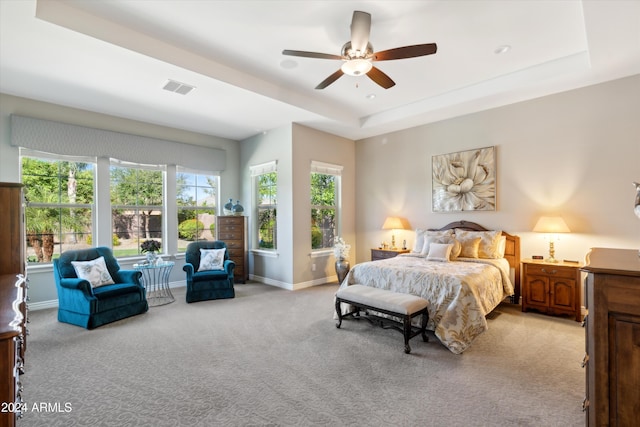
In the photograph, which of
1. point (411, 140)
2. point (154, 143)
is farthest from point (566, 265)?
point (154, 143)

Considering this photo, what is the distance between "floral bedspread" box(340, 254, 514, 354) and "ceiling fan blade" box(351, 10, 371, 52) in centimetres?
255

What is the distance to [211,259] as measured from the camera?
529 cm

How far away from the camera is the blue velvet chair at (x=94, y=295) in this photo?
372 centimetres

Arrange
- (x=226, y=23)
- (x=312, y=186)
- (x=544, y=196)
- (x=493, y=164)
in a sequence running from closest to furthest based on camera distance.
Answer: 1. (x=226, y=23)
2. (x=544, y=196)
3. (x=493, y=164)
4. (x=312, y=186)

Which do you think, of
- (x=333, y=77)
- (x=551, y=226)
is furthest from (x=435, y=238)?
(x=333, y=77)

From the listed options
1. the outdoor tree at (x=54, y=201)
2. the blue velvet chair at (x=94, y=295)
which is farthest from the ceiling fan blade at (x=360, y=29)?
the outdoor tree at (x=54, y=201)

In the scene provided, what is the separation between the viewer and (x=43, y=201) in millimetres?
4707

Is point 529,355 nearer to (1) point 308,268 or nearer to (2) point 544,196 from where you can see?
(2) point 544,196

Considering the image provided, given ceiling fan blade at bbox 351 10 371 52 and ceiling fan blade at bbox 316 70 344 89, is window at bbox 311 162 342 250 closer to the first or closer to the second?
ceiling fan blade at bbox 316 70 344 89

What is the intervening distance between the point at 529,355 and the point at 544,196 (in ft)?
8.46

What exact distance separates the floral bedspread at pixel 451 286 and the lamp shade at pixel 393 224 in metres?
1.52

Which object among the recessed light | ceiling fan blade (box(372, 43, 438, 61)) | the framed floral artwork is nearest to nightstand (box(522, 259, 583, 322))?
the framed floral artwork

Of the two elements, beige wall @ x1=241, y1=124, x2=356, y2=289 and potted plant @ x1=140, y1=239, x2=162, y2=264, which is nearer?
potted plant @ x1=140, y1=239, x2=162, y2=264

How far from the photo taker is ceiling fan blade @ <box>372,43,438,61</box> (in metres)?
2.71
